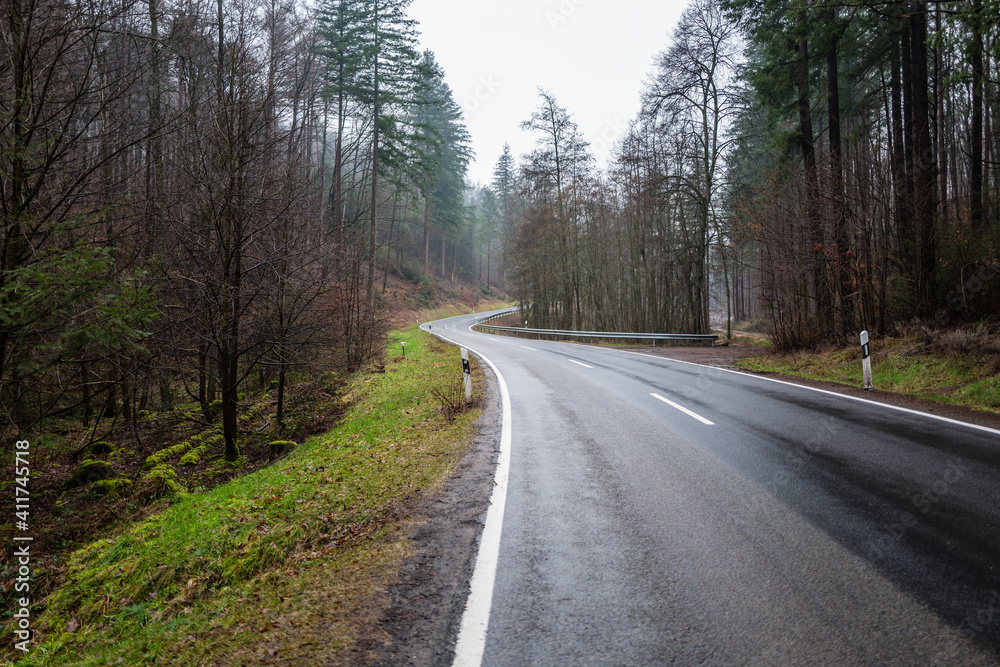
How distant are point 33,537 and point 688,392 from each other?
35.6ft

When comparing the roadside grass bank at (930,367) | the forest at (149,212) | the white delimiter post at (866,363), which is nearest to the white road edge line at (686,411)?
the white delimiter post at (866,363)

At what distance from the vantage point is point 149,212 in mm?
8133

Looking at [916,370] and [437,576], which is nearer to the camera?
[437,576]

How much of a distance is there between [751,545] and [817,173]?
1411 centimetres

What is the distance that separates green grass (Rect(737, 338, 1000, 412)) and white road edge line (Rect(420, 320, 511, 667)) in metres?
8.60

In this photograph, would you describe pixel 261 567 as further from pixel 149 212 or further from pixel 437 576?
pixel 149 212

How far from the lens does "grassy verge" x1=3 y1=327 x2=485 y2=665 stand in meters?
2.99

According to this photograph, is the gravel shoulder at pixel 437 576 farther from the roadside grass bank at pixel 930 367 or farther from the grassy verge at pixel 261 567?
the roadside grass bank at pixel 930 367

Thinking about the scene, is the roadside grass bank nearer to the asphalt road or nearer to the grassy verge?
the asphalt road

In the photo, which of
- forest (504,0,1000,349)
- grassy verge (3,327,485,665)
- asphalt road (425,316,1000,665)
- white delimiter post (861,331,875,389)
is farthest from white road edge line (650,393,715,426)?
forest (504,0,1000,349)

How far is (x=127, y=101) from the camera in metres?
9.09

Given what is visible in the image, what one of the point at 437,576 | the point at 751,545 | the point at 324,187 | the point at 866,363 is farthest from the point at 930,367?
the point at 324,187

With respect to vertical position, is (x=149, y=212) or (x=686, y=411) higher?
(x=149, y=212)

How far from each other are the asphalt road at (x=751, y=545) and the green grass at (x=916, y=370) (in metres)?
2.95
